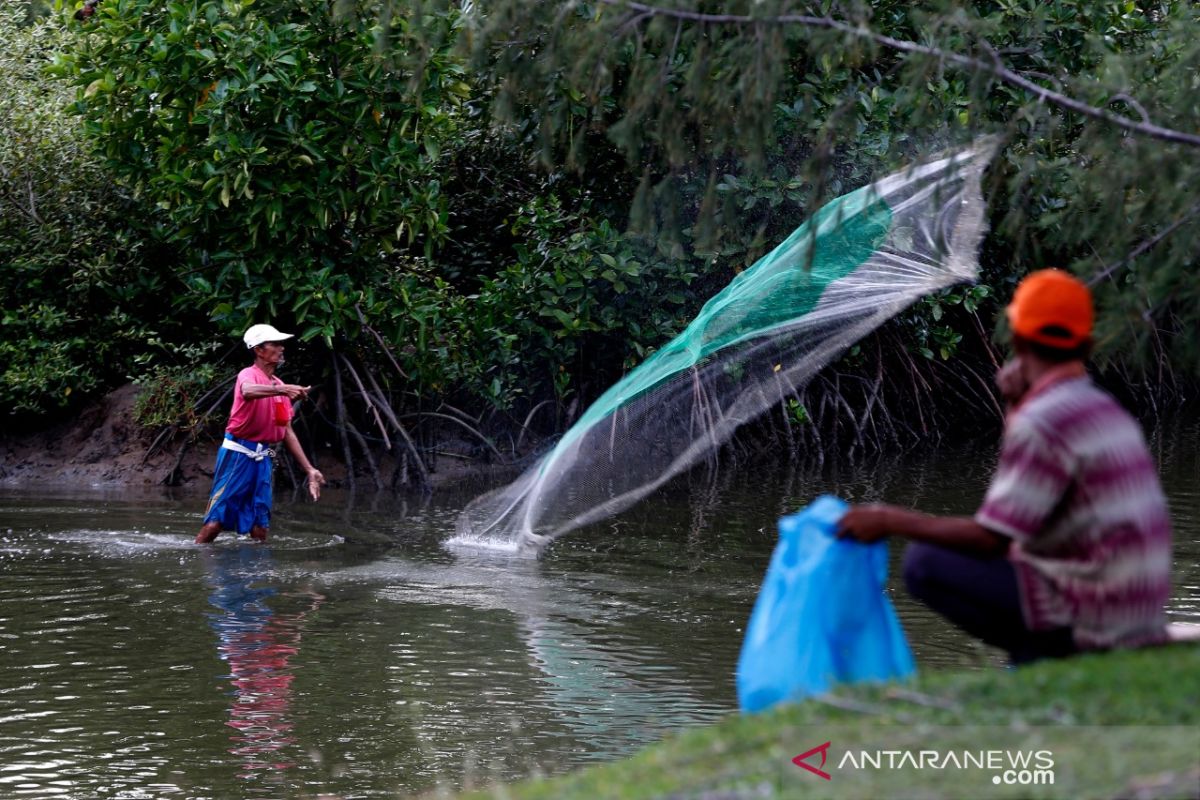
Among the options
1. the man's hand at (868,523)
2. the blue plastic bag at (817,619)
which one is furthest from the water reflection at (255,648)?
the man's hand at (868,523)

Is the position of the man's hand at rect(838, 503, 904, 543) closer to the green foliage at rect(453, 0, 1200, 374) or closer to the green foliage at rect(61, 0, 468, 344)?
the green foliage at rect(453, 0, 1200, 374)

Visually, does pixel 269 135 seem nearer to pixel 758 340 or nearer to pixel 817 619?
pixel 758 340

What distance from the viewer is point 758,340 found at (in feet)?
30.5

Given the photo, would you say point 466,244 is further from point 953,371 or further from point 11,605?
point 11,605

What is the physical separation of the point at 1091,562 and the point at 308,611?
6303 mm

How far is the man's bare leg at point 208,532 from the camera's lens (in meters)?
11.5

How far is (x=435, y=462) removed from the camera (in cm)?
Answer: 1587

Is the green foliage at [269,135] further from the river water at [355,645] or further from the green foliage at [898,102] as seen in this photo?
the green foliage at [898,102]

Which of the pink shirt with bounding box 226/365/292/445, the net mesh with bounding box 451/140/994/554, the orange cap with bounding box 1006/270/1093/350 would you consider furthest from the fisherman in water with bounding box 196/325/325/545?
the orange cap with bounding box 1006/270/1093/350

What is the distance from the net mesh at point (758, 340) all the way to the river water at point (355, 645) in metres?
0.74

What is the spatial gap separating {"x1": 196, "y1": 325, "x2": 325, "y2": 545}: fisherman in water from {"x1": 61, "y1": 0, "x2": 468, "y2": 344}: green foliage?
2.60 metres

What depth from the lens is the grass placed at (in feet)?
12.2

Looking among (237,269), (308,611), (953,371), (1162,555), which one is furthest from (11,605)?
→ (953,371)

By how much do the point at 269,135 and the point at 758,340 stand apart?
6.12 metres
